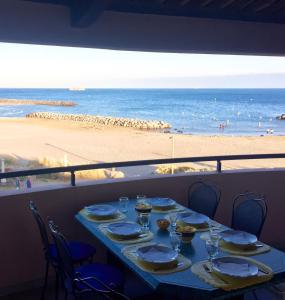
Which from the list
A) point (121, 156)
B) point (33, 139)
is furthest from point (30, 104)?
point (121, 156)

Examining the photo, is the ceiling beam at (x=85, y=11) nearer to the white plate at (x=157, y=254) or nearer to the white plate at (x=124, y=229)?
the white plate at (x=124, y=229)

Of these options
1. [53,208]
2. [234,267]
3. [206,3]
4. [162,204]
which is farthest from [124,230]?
[206,3]

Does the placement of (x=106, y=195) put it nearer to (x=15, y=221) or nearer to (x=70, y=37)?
(x=15, y=221)

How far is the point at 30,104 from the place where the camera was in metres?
43.2

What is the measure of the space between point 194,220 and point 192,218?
4cm

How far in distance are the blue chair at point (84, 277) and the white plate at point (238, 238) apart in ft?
2.19

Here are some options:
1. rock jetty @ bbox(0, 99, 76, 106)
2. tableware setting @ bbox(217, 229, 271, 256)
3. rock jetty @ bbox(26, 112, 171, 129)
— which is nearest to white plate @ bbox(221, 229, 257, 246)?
tableware setting @ bbox(217, 229, 271, 256)

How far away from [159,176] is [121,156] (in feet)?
51.1

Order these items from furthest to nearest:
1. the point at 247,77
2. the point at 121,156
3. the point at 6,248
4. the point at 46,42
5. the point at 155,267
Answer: the point at 247,77 → the point at 121,156 → the point at 46,42 → the point at 6,248 → the point at 155,267

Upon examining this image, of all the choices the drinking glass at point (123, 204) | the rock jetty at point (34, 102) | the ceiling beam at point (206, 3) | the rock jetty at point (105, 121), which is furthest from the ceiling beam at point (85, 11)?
the rock jetty at point (34, 102)

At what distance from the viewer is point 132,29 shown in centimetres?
334

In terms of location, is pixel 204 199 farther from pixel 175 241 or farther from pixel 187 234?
pixel 175 241

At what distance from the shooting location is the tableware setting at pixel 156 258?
1874 millimetres

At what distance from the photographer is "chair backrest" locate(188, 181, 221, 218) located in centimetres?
311
